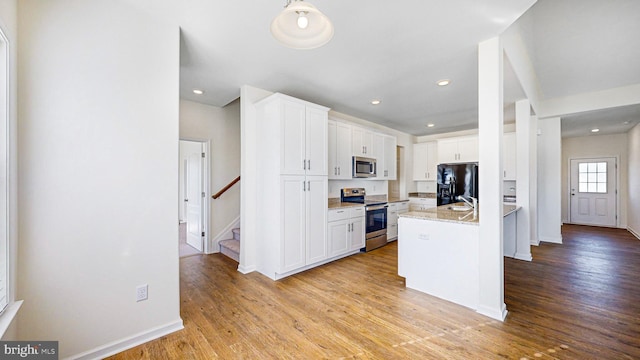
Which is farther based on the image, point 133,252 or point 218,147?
point 218,147

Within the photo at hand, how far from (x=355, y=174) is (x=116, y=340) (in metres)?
3.90

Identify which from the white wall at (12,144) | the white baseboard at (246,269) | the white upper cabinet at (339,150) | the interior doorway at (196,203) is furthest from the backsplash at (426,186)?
the white wall at (12,144)

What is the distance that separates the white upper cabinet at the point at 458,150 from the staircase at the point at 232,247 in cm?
471

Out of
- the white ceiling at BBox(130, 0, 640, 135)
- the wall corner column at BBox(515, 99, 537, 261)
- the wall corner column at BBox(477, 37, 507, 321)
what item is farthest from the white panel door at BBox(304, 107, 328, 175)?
the wall corner column at BBox(515, 99, 537, 261)

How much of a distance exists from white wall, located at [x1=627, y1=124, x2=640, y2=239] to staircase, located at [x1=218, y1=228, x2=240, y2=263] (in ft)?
27.1

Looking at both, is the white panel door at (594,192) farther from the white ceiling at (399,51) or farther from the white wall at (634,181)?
the white ceiling at (399,51)

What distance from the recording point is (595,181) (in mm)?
7102

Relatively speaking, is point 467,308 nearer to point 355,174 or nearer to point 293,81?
point 355,174

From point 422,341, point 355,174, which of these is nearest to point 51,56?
point 422,341

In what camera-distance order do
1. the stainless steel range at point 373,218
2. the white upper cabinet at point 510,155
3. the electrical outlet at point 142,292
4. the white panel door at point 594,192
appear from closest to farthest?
the electrical outlet at point 142,292 → the stainless steel range at point 373,218 → the white upper cabinet at point 510,155 → the white panel door at point 594,192

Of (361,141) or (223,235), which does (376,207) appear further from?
(223,235)

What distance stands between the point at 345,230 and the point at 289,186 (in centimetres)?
134

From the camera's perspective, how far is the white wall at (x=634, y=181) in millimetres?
5500

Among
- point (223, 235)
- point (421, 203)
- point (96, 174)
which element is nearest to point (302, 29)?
point (96, 174)
